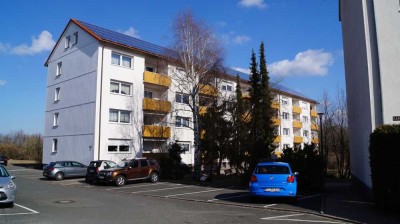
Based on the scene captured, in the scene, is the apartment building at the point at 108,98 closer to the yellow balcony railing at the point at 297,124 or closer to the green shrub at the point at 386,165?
the green shrub at the point at 386,165

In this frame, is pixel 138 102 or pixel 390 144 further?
pixel 138 102

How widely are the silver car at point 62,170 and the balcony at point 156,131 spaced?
24.8 feet

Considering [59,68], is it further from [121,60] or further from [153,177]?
[153,177]

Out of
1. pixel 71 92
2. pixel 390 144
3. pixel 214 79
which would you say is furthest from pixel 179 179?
pixel 390 144

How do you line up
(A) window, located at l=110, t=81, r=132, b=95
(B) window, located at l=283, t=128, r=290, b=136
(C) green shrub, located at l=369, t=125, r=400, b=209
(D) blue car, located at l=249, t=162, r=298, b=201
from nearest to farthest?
(C) green shrub, located at l=369, t=125, r=400, b=209, (D) blue car, located at l=249, t=162, r=298, b=201, (A) window, located at l=110, t=81, r=132, b=95, (B) window, located at l=283, t=128, r=290, b=136

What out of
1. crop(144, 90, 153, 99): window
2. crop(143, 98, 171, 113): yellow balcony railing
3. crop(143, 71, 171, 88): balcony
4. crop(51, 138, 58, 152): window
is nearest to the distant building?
crop(143, 71, 171, 88): balcony

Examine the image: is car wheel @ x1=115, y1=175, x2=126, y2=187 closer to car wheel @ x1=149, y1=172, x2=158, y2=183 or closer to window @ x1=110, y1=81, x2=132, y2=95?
car wheel @ x1=149, y1=172, x2=158, y2=183

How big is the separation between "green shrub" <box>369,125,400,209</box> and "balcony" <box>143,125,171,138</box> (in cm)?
2667

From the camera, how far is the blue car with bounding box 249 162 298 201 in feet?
48.0

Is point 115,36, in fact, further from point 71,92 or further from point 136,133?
point 136,133

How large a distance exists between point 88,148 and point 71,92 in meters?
7.41

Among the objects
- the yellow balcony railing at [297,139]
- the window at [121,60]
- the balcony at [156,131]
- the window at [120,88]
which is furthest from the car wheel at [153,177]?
the yellow balcony railing at [297,139]

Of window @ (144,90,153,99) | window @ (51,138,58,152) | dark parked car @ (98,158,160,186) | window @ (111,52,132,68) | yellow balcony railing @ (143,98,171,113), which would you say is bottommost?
dark parked car @ (98,158,160,186)

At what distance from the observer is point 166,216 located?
1150 cm
